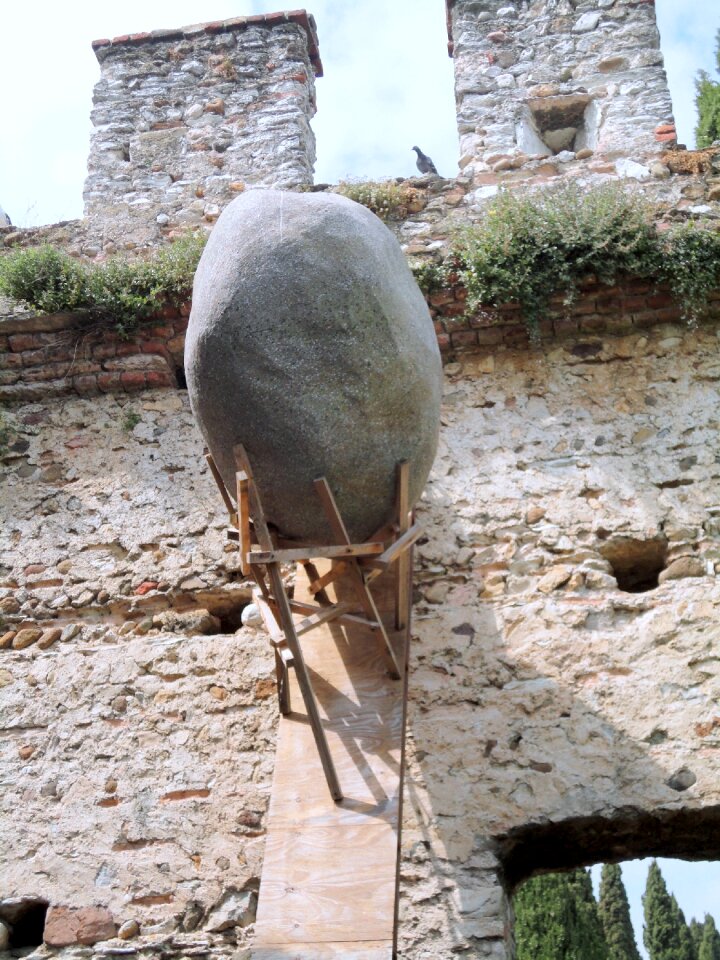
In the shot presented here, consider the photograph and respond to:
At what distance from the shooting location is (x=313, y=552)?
3479 mm

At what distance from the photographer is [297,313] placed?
11.6 feet

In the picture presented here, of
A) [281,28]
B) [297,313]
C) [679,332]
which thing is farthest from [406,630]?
[281,28]

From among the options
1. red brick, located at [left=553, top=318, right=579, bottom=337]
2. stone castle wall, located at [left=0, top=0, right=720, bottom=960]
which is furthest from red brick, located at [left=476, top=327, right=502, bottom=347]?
red brick, located at [left=553, top=318, right=579, bottom=337]

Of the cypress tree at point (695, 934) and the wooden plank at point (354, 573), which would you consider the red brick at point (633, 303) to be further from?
the cypress tree at point (695, 934)

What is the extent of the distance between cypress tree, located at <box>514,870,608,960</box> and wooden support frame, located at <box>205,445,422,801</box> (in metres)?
3.54

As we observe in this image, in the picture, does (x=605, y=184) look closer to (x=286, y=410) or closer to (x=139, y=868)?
(x=286, y=410)

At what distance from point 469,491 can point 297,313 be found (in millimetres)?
1417

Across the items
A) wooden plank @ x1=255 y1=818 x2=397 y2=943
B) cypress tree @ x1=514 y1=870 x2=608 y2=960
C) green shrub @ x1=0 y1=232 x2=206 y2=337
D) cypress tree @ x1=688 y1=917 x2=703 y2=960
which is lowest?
cypress tree @ x1=688 y1=917 x2=703 y2=960

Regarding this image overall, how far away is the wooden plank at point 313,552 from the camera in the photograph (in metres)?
3.46

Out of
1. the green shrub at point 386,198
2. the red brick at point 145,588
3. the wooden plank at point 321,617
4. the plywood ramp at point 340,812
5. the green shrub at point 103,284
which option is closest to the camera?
the plywood ramp at point 340,812

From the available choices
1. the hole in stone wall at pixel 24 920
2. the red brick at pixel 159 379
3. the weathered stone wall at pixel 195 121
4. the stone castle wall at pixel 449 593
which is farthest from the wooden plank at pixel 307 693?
the weathered stone wall at pixel 195 121

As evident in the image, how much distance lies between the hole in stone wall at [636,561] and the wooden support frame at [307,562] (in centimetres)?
105

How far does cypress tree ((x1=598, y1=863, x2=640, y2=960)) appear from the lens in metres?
9.11

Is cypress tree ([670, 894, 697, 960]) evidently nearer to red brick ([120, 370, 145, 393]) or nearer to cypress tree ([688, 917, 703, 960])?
cypress tree ([688, 917, 703, 960])
